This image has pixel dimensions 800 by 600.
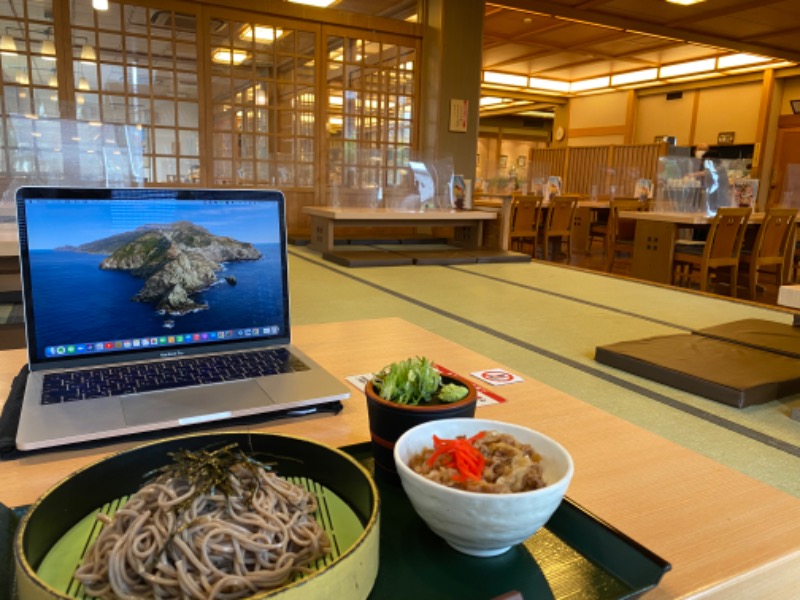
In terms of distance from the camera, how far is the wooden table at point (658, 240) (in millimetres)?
4637

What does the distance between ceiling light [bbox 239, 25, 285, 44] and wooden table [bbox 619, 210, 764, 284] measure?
136 inches

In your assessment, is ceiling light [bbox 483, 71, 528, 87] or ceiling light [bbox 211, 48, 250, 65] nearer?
ceiling light [bbox 211, 48, 250, 65]

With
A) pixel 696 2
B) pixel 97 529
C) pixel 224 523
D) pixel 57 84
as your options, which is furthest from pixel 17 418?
pixel 696 2

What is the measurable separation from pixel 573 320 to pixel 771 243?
11.9ft

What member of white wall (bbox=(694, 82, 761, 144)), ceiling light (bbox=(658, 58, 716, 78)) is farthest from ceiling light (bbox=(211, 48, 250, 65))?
white wall (bbox=(694, 82, 761, 144))

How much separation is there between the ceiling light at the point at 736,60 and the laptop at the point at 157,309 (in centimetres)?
958

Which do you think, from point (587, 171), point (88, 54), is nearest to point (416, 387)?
point (88, 54)

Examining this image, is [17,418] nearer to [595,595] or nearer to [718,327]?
[595,595]

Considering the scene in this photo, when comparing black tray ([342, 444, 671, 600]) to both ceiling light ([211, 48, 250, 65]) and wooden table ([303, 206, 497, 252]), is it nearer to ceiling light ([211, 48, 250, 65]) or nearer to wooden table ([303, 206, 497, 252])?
wooden table ([303, 206, 497, 252])

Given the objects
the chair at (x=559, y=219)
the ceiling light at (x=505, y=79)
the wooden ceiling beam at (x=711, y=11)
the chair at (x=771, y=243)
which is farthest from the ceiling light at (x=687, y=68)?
the chair at (x=771, y=243)

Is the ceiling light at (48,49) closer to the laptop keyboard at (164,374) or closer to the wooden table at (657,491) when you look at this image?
the wooden table at (657,491)

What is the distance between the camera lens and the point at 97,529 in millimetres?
443

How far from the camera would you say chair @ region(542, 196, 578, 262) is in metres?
6.38

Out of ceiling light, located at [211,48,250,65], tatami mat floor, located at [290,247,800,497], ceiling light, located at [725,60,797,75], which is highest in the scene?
ceiling light, located at [725,60,797,75]
